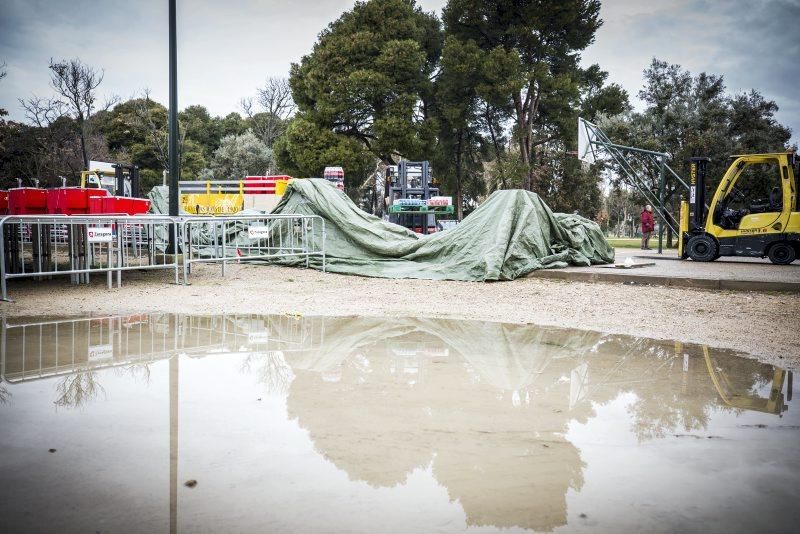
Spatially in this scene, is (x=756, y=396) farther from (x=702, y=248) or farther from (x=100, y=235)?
(x=702, y=248)

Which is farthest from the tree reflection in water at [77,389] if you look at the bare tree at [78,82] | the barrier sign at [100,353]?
the bare tree at [78,82]

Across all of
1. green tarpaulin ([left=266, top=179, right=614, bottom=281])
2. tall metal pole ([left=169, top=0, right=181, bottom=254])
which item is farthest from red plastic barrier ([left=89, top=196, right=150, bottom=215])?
green tarpaulin ([left=266, top=179, right=614, bottom=281])

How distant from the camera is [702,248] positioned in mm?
16047

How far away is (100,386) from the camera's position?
412 centimetres

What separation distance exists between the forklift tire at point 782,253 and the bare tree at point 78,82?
1258 inches

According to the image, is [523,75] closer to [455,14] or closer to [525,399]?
[455,14]

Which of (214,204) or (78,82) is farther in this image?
(78,82)

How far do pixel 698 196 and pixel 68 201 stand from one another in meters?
15.9

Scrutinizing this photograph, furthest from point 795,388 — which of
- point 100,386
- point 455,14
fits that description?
point 455,14

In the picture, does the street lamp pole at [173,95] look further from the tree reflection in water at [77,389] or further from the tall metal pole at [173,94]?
the tree reflection in water at [77,389]

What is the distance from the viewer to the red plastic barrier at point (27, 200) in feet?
30.4

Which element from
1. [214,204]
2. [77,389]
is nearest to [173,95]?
[214,204]

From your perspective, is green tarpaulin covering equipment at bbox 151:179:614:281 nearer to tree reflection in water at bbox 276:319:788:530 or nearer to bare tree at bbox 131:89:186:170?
tree reflection in water at bbox 276:319:788:530

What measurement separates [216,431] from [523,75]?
29585 millimetres
